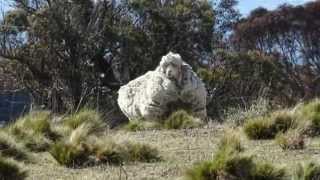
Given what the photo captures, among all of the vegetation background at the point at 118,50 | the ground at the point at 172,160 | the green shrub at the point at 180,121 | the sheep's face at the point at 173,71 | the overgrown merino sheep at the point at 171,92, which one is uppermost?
the vegetation background at the point at 118,50

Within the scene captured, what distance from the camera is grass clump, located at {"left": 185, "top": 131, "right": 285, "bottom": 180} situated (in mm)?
5660

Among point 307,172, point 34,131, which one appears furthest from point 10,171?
point 34,131

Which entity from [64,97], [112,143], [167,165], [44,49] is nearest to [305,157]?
[167,165]

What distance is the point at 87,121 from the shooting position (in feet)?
31.7

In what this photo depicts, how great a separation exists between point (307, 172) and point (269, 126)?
3334 millimetres

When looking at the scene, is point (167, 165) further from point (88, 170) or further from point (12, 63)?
point (12, 63)

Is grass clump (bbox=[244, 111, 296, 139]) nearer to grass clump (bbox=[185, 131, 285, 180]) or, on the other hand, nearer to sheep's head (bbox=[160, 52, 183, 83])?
grass clump (bbox=[185, 131, 285, 180])

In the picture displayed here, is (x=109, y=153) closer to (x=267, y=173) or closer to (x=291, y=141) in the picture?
(x=291, y=141)

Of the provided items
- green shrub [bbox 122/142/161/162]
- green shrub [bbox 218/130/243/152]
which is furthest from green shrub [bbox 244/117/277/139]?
green shrub [bbox 122/142/161/162]

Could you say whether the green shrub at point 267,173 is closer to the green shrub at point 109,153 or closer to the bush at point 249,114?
the green shrub at point 109,153

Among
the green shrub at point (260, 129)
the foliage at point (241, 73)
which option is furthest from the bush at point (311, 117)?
the foliage at point (241, 73)

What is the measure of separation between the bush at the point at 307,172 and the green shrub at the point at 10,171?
2093mm

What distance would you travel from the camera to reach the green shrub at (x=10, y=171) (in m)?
6.02

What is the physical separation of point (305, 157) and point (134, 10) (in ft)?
75.0
